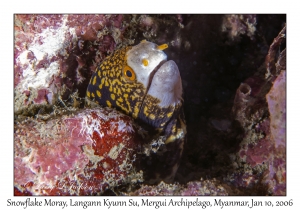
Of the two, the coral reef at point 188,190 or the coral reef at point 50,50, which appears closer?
the coral reef at point 188,190

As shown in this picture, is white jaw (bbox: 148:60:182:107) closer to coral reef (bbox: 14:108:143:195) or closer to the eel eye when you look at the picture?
the eel eye

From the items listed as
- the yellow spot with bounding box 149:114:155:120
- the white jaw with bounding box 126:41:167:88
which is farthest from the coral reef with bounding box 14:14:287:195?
the white jaw with bounding box 126:41:167:88

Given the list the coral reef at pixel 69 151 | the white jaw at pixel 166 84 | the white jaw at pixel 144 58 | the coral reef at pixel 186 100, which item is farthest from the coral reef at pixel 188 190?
the white jaw at pixel 144 58

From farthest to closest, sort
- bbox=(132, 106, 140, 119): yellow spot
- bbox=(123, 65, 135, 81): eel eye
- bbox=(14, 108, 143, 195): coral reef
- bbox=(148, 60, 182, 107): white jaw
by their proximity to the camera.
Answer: bbox=(132, 106, 140, 119): yellow spot < bbox=(123, 65, 135, 81): eel eye < bbox=(148, 60, 182, 107): white jaw < bbox=(14, 108, 143, 195): coral reef

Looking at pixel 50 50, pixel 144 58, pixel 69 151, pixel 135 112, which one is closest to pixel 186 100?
pixel 135 112

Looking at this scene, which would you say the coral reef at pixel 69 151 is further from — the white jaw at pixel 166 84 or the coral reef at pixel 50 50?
the coral reef at pixel 50 50

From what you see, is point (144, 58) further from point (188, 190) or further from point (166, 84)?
point (188, 190)
